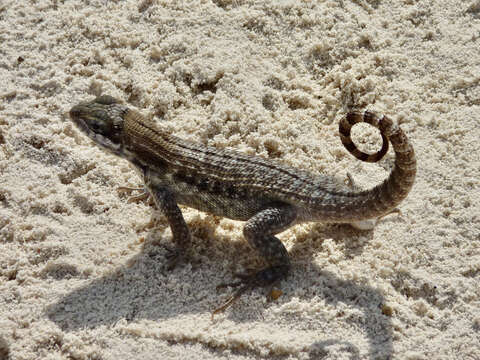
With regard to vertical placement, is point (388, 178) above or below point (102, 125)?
above

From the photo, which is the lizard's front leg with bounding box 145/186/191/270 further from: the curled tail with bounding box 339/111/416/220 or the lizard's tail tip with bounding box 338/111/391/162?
the lizard's tail tip with bounding box 338/111/391/162

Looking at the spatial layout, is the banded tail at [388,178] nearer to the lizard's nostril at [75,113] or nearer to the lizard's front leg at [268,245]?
the lizard's front leg at [268,245]

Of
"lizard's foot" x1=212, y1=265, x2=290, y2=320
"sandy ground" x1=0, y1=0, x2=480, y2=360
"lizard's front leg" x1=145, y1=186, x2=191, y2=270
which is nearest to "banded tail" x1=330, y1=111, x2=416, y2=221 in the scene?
"sandy ground" x1=0, y1=0, x2=480, y2=360

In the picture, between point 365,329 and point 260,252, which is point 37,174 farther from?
point 365,329

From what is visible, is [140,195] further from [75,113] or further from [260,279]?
[260,279]

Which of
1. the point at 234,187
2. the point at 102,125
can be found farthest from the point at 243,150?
the point at 102,125

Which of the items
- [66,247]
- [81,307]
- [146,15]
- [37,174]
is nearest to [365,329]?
[81,307]

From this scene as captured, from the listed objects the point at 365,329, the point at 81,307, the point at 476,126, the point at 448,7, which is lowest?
the point at 81,307
